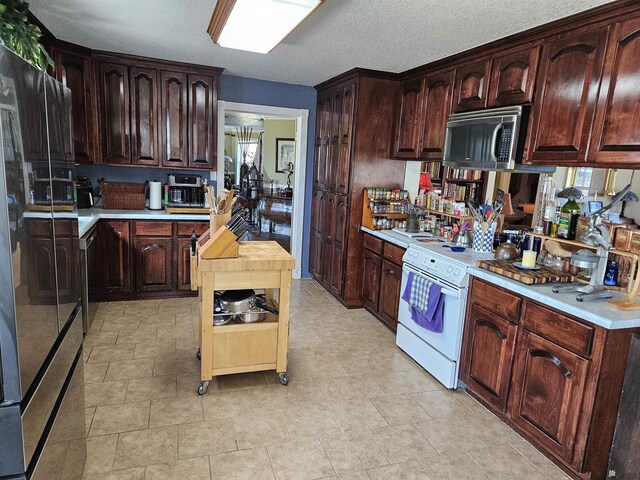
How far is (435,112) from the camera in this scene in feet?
12.3

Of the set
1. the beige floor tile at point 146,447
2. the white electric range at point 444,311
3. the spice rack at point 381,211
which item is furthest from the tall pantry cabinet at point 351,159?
the beige floor tile at point 146,447

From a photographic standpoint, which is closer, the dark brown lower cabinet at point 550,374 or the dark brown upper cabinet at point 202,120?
the dark brown lower cabinet at point 550,374

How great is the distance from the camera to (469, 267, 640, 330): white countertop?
6.38 feet

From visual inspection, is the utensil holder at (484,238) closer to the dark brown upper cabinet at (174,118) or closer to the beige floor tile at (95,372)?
the beige floor tile at (95,372)

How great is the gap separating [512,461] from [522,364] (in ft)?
1.71

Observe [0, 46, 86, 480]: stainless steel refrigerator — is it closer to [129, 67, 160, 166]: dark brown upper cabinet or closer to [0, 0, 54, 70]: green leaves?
[0, 0, 54, 70]: green leaves

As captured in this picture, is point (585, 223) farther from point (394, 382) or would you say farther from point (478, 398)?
point (394, 382)

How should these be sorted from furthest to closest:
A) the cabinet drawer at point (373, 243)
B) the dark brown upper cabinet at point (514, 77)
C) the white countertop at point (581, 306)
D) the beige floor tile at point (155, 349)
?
the cabinet drawer at point (373, 243)
the beige floor tile at point (155, 349)
the dark brown upper cabinet at point (514, 77)
the white countertop at point (581, 306)

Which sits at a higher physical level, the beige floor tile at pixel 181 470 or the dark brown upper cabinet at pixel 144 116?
the dark brown upper cabinet at pixel 144 116

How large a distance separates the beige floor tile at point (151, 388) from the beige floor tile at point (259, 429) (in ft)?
1.84

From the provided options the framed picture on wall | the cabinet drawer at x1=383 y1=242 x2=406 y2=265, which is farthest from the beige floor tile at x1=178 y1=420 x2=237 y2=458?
the framed picture on wall

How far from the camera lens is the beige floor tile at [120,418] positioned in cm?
232

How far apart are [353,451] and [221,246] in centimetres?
138

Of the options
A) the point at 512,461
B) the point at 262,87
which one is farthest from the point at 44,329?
the point at 262,87
